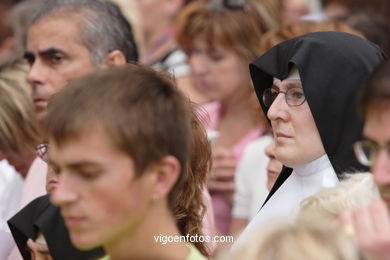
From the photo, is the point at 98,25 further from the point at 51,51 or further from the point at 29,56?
the point at 29,56

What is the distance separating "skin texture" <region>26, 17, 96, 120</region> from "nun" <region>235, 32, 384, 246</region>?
1560mm

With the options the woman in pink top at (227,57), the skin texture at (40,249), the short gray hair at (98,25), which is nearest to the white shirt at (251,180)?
the woman in pink top at (227,57)

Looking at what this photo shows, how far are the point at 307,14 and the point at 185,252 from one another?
17.5 ft

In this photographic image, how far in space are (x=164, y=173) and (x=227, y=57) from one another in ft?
10.9

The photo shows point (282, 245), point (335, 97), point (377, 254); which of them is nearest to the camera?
point (282, 245)

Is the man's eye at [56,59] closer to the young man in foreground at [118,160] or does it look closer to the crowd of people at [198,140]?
the crowd of people at [198,140]

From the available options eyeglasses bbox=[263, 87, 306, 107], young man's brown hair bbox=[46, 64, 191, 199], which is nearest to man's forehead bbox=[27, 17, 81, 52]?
eyeglasses bbox=[263, 87, 306, 107]

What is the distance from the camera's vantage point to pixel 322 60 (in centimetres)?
418

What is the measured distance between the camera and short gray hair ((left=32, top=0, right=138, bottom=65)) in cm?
551

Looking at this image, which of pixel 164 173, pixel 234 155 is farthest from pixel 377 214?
pixel 234 155

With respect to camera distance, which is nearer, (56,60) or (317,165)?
(317,165)

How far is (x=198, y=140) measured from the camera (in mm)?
4082

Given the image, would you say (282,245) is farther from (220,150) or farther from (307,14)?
(307,14)

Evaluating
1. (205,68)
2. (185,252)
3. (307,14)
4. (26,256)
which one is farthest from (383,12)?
(185,252)
